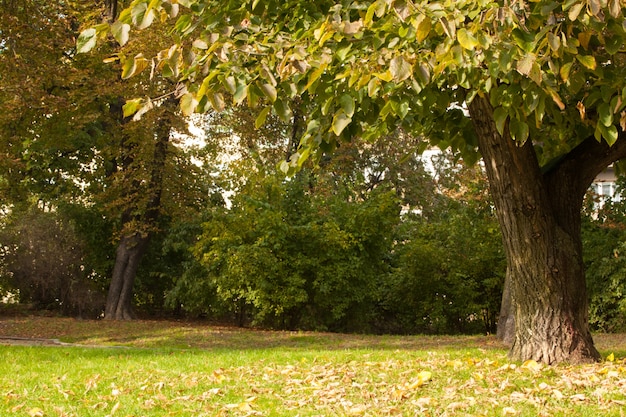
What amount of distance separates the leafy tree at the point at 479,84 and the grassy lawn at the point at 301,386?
1028mm

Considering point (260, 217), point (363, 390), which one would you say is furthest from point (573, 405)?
point (260, 217)

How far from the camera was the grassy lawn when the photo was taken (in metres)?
4.98

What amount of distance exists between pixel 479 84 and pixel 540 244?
2474 millimetres

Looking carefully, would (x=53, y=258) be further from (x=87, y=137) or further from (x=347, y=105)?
(x=347, y=105)

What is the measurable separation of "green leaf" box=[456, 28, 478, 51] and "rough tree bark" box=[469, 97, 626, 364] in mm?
2879

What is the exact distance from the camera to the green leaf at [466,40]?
3749mm

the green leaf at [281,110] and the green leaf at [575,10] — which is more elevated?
the green leaf at [575,10]

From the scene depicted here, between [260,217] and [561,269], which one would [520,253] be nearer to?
[561,269]

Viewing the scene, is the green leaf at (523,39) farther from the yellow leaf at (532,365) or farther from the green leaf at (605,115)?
the yellow leaf at (532,365)

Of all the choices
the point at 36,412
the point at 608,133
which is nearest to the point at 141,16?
the point at 36,412

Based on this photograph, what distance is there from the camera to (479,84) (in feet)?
16.1

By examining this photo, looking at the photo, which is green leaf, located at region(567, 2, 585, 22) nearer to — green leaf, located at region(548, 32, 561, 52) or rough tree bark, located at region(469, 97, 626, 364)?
green leaf, located at region(548, 32, 561, 52)

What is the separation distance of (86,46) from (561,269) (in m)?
4.94

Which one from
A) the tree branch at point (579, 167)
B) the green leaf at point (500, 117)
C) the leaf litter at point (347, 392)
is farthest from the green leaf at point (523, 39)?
the tree branch at point (579, 167)
